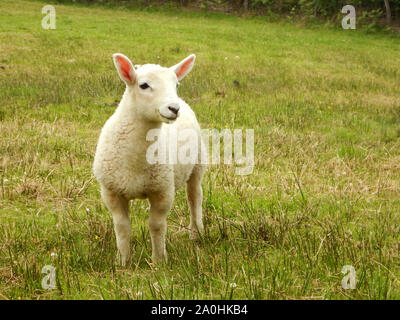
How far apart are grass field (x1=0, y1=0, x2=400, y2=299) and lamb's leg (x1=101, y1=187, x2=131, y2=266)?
0.40 ft

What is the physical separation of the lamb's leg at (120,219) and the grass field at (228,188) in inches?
4.8

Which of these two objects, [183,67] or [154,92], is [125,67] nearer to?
[154,92]

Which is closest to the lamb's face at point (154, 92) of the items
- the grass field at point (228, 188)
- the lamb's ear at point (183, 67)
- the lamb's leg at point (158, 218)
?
the lamb's ear at point (183, 67)

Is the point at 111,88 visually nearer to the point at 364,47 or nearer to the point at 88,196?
the point at 88,196

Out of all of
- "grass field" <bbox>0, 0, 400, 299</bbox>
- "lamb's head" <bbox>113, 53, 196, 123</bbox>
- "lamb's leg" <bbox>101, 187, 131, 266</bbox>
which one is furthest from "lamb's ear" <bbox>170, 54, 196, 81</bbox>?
"grass field" <bbox>0, 0, 400, 299</bbox>

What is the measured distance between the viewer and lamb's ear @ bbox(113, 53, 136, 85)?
3705 mm

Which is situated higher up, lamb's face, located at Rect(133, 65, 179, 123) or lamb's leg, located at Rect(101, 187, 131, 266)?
lamb's face, located at Rect(133, 65, 179, 123)

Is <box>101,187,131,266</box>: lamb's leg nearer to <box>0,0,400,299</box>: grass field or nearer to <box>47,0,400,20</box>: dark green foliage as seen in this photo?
<box>0,0,400,299</box>: grass field

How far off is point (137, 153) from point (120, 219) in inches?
23.6

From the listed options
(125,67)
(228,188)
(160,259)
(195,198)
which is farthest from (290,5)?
(160,259)

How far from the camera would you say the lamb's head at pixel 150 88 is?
3.61 meters

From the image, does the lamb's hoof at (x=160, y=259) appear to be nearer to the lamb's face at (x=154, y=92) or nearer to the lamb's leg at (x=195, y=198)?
the lamb's leg at (x=195, y=198)

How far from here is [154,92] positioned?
3.67 m

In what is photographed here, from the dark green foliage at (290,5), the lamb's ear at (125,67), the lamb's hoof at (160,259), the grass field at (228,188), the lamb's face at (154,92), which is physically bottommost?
the lamb's hoof at (160,259)
